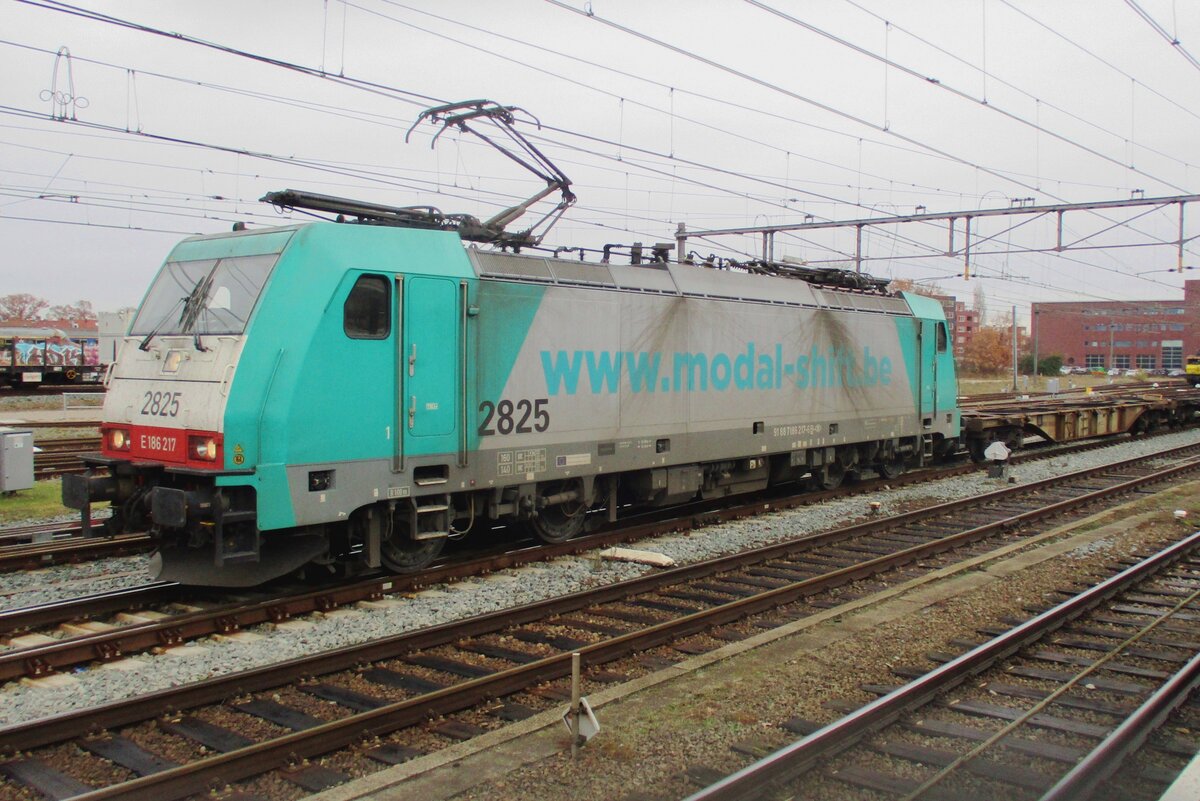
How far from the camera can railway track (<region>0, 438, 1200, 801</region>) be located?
5387mm

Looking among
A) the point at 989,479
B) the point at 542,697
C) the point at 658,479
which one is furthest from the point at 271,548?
the point at 989,479

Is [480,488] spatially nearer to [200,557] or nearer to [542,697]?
[200,557]

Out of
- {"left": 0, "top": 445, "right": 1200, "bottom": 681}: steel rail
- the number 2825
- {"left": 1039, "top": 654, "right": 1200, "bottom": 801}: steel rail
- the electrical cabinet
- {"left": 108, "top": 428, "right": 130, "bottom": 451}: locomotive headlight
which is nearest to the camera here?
{"left": 1039, "top": 654, "right": 1200, "bottom": 801}: steel rail

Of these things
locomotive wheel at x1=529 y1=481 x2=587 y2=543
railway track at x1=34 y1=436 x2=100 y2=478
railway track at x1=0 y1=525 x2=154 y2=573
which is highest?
railway track at x1=34 y1=436 x2=100 y2=478

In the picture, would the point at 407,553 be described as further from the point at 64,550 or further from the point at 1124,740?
the point at 1124,740

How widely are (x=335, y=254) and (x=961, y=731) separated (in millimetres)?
6518

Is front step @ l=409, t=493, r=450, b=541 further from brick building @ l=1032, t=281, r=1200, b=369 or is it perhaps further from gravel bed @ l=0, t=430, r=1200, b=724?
brick building @ l=1032, t=281, r=1200, b=369

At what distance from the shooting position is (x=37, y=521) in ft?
43.4

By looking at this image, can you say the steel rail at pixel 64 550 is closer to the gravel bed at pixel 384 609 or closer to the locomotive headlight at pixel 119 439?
the gravel bed at pixel 384 609

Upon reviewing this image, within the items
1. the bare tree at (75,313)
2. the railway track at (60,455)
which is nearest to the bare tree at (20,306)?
the bare tree at (75,313)

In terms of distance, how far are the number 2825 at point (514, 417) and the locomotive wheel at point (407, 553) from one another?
1.31 metres

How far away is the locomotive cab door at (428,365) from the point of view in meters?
9.41

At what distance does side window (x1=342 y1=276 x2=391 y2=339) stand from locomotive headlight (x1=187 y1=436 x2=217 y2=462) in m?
1.57

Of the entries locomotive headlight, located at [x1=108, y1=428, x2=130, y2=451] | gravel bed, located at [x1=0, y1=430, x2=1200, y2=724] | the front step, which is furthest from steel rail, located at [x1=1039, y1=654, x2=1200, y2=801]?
locomotive headlight, located at [x1=108, y1=428, x2=130, y2=451]
